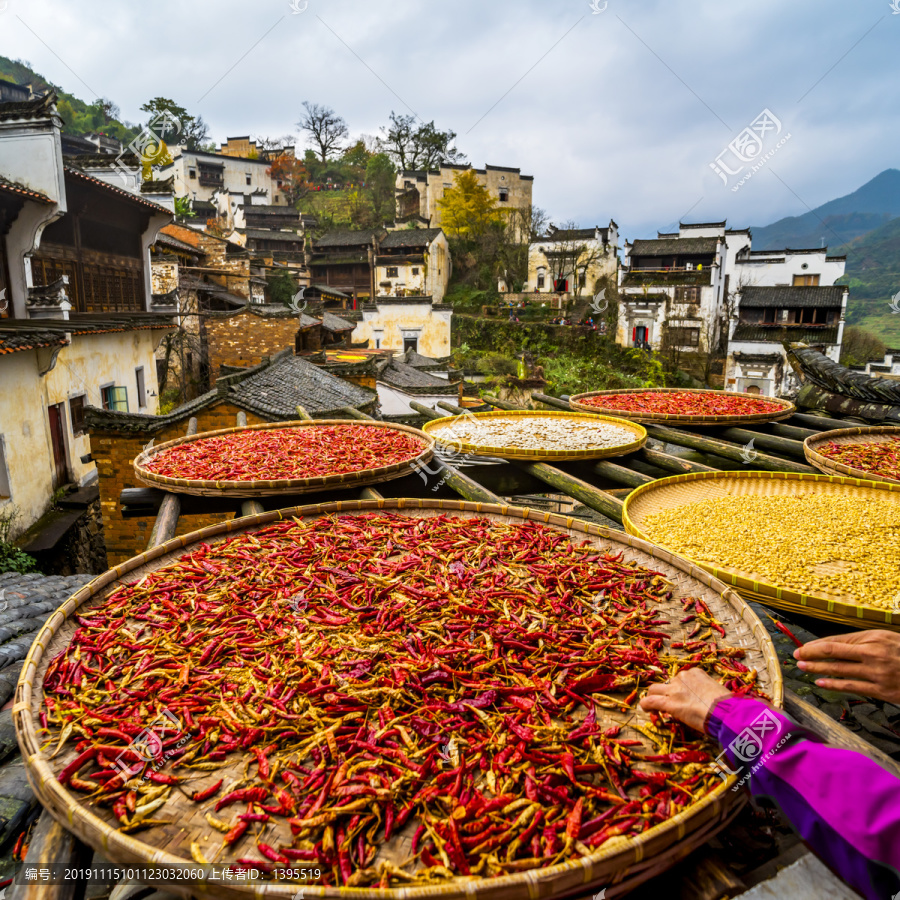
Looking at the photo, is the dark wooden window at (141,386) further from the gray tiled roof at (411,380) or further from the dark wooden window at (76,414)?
the gray tiled roof at (411,380)

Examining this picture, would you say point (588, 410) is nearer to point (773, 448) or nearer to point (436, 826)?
point (773, 448)

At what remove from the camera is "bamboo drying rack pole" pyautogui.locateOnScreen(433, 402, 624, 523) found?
3213mm

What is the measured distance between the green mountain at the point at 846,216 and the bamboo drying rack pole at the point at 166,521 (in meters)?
102

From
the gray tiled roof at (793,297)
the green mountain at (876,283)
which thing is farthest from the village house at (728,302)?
the green mountain at (876,283)

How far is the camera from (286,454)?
160 inches

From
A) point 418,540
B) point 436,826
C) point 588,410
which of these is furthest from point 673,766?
point 588,410

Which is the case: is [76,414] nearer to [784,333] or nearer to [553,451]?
[553,451]

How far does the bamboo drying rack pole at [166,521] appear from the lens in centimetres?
298

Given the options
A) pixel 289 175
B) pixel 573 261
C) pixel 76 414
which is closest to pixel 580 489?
pixel 76 414

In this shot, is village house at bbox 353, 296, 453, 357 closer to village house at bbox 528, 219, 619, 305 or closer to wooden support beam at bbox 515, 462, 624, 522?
village house at bbox 528, 219, 619, 305

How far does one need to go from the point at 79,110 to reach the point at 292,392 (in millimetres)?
51389

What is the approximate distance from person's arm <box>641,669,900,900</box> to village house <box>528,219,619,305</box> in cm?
4002

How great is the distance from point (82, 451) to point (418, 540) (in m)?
11.0

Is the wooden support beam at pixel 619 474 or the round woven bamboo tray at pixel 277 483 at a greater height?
the round woven bamboo tray at pixel 277 483
